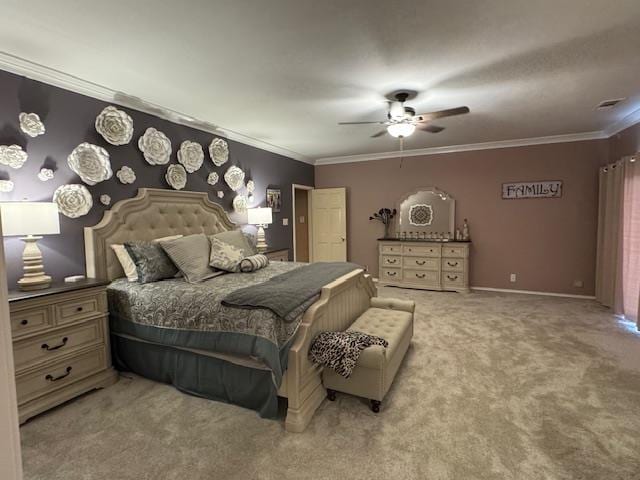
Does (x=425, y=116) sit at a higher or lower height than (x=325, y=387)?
higher

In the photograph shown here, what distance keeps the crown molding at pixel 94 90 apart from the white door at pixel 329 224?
2531 millimetres

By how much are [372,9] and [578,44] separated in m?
1.55

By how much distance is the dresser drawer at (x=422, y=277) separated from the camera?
18.4 feet

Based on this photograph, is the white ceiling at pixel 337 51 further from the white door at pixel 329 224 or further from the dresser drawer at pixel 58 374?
the white door at pixel 329 224

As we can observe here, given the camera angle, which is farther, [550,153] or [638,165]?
[550,153]

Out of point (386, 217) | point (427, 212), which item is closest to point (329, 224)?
point (386, 217)

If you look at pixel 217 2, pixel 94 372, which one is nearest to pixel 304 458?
pixel 94 372

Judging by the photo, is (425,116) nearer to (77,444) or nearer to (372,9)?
(372,9)

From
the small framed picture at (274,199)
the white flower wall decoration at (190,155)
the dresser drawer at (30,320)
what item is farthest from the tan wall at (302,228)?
the dresser drawer at (30,320)

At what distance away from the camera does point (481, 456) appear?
1884mm

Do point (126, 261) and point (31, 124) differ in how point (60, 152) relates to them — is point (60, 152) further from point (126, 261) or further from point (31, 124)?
point (126, 261)

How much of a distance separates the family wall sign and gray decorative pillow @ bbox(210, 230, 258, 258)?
14.0 ft

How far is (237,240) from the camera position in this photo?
384 centimetres

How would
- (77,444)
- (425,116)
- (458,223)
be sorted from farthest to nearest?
(458,223)
(425,116)
(77,444)
